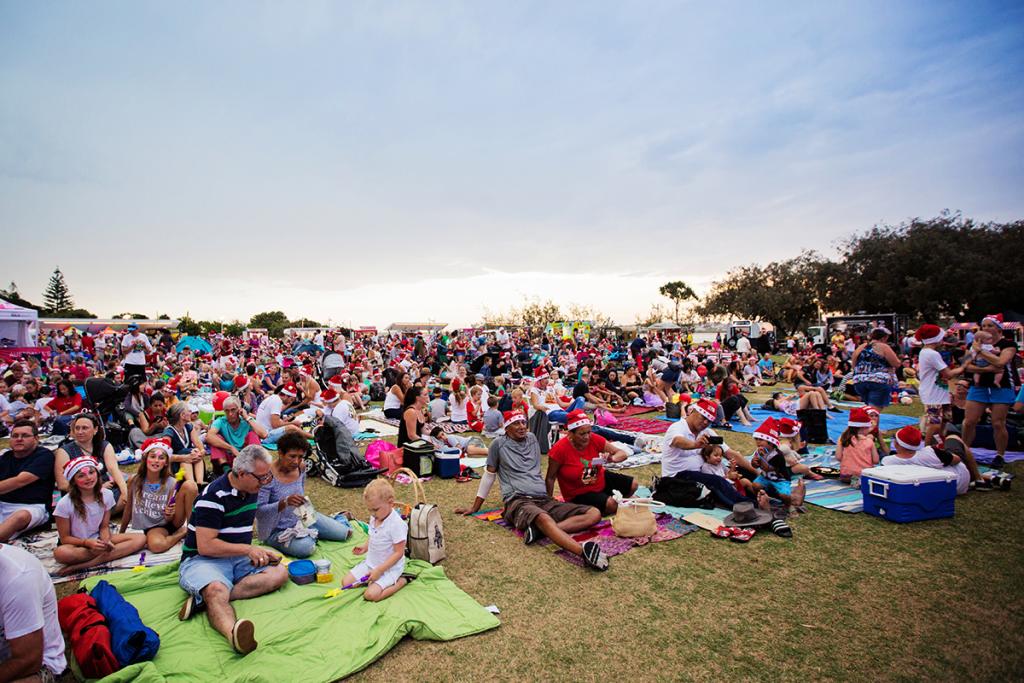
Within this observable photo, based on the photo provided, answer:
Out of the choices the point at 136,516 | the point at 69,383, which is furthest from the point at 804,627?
the point at 69,383

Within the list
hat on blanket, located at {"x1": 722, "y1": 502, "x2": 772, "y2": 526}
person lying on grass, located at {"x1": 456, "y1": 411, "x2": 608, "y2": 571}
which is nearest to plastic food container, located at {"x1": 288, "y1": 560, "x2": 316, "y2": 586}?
person lying on grass, located at {"x1": 456, "y1": 411, "x2": 608, "y2": 571}

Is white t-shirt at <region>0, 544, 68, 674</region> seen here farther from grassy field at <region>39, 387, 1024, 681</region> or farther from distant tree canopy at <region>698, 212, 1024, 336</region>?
distant tree canopy at <region>698, 212, 1024, 336</region>

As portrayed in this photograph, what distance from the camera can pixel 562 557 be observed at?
15.1 ft

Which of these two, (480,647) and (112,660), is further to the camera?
(480,647)

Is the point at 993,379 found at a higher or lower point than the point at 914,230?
lower

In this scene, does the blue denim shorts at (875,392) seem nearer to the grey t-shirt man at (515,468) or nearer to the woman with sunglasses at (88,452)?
the grey t-shirt man at (515,468)

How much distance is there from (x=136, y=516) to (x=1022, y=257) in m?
40.6

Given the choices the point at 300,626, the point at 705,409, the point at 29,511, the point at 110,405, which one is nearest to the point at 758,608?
the point at 705,409

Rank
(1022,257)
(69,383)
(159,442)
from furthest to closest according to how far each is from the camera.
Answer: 1. (1022,257)
2. (69,383)
3. (159,442)

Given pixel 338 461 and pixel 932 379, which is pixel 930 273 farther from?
pixel 338 461

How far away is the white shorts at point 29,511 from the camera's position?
15.2 feet

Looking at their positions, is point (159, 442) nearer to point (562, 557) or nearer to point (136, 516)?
point (136, 516)

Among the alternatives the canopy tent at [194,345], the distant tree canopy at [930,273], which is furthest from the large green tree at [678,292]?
the canopy tent at [194,345]

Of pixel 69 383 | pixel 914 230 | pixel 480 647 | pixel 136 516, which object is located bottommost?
pixel 480 647
